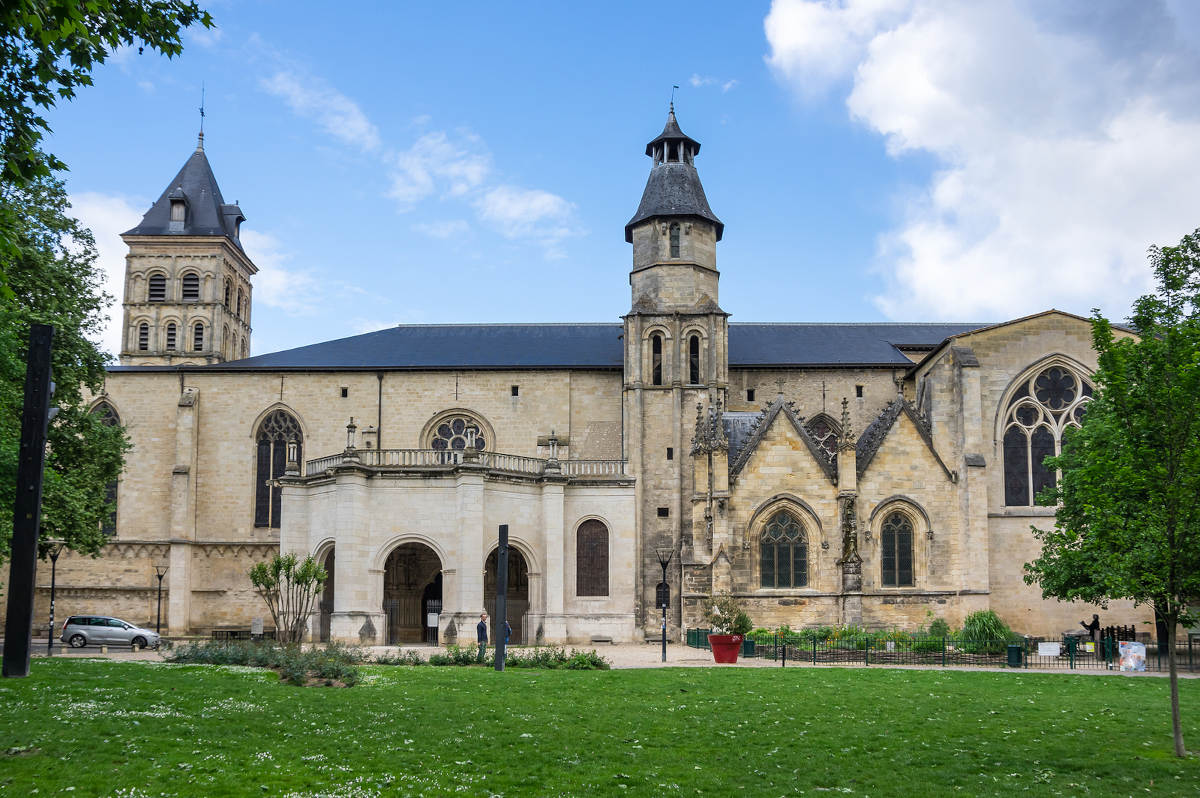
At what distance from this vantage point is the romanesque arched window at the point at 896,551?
3603 cm

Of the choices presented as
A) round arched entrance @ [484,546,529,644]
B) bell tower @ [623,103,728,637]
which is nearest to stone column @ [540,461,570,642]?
round arched entrance @ [484,546,529,644]

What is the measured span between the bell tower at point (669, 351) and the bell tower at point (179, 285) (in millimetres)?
23750

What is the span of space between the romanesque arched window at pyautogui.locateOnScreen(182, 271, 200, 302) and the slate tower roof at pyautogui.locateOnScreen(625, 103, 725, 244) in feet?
81.2

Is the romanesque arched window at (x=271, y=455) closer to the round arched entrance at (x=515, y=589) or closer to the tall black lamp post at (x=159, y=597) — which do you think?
the tall black lamp post at (x=159, y=597)

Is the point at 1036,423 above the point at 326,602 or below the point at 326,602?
above

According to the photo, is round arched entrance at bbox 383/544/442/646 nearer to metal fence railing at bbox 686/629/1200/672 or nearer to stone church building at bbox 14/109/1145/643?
stone church building at bbox 14/109/1145/643

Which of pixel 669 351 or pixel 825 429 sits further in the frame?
pixel 825 429

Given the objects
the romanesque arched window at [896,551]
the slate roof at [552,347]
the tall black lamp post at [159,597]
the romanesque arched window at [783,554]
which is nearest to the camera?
the romanesque arched window at [783,554]

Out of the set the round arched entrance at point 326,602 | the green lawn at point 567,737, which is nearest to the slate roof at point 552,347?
the round arched entrance at point 326,602

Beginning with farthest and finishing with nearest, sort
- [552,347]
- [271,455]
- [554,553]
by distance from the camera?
[552,347], [271,455], [554,553]

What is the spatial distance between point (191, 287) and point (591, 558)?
30.3 m

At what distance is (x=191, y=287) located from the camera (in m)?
55.2

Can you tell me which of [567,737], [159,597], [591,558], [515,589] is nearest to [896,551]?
[591,558]

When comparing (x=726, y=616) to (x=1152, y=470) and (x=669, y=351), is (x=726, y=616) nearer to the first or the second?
(x=669, y=351)
